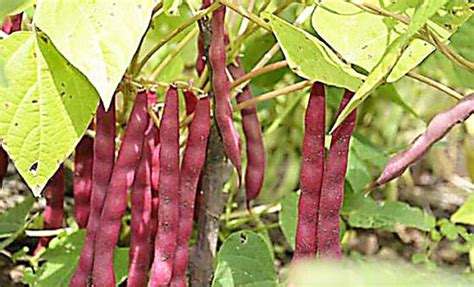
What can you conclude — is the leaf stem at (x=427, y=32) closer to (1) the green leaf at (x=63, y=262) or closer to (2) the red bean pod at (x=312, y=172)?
(2) the red bean pod at (x=312, y=172)

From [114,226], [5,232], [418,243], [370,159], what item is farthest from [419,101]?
[114,226]

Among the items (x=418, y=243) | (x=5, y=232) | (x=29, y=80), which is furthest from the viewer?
(x=418, y=243)

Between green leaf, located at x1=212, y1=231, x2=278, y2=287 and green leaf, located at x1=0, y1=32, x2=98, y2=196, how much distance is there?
0.27 metres

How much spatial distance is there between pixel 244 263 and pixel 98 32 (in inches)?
15.6

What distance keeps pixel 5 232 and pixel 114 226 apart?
16.3 inches

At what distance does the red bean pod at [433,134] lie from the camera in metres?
0.84

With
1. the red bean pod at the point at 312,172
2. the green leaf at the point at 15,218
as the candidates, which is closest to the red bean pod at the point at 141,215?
the red bean pod at the point at 312,172

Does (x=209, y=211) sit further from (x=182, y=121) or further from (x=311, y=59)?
(x=311, y=59)

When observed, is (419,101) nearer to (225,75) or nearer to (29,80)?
(225,75)

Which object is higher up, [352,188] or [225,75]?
[225,75]

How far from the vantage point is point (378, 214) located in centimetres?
131

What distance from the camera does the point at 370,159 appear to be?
1.35 meters

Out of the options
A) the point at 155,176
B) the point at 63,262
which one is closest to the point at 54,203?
the point at 63,262

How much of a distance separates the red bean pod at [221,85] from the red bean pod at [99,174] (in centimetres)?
12
